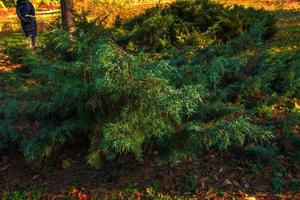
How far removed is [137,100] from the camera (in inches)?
189

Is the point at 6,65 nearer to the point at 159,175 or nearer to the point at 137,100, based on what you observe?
the point at 159,175

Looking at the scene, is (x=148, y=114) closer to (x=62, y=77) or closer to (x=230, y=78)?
(x=62, y=77)

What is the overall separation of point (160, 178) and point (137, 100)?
46.9 inches

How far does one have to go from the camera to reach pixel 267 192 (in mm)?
5188

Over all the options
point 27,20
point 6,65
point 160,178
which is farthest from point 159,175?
point 27,20

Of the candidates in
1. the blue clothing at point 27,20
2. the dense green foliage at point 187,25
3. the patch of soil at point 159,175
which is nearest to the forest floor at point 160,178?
the patch of soil at point 159,175

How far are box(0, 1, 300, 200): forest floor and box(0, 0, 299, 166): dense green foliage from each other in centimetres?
24

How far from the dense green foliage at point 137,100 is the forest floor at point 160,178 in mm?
236

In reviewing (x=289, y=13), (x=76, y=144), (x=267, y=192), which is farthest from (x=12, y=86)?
(x=289, y=13)

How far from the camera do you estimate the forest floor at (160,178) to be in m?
5.24

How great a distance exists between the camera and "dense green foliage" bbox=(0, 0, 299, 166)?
186 inches

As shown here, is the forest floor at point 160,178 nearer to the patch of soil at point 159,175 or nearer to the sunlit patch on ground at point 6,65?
the patch of soil at point 159,175

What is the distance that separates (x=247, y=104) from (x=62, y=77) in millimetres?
3092

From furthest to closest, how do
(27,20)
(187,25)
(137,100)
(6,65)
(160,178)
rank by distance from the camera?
1. (27,20)
2. (187,25)
3. (6,65)
4. (160,178)
5. (137,100)
